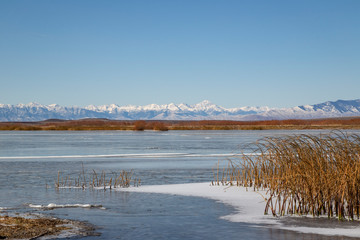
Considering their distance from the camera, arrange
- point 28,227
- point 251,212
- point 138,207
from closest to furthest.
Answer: point 28,227
point 251,212
point 138,207

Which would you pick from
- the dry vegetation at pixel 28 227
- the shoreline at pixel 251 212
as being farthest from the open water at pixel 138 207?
the dry vegetation at pixel 28 227

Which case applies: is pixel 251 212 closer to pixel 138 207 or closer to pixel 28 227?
pixel 138 207

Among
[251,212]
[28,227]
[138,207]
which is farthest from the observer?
[138,207]

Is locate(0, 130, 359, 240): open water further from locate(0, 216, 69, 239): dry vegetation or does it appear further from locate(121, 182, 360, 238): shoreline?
locate(0, 216, 69, 239): dry vegetation

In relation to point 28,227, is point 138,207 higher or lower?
lower

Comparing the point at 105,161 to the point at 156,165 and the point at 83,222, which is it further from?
the point at 83,222

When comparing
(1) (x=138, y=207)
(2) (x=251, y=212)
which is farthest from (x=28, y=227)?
(2) (x=251, y=212)

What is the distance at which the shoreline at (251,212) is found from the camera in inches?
393

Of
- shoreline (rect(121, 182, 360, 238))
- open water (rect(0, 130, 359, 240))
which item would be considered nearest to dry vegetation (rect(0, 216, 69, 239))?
open water (rect(0, 130, 359, 240))

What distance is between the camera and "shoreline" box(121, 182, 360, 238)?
998 centimetres

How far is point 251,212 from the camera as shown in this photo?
11906 millimetres

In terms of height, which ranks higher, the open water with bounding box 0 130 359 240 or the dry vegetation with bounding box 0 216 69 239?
the dry vegetation with bounding box 0 216 69 239

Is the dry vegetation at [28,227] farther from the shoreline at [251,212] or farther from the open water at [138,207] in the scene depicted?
the shoreline at [251,212]

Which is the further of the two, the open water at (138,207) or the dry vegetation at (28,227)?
the open water at (138,207)
